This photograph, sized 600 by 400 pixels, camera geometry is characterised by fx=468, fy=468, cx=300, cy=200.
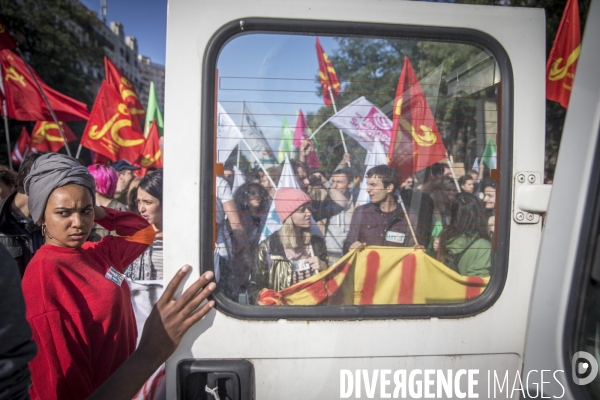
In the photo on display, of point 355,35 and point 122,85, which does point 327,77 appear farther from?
point 122,85

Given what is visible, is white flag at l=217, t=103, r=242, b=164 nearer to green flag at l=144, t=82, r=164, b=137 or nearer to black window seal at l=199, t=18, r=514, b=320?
black window seal at l=199, t=18, r=514, b=320

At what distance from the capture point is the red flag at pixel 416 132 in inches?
59.4

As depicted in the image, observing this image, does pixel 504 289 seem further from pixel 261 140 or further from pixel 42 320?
pixel 42 320

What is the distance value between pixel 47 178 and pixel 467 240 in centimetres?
153

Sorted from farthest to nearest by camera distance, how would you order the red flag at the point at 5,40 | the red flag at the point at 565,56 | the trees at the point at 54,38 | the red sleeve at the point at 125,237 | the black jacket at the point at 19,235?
the trees at the point at 54,38 → the red flag at the point at 5,40 → the red flag at the point at 565,56 → the black jacket at the point at 19,235 → the red sleeve at the point at 125,237

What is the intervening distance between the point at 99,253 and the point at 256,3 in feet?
4.03

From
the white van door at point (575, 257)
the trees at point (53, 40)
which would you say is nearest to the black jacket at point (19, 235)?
the white van door at point (575, 257)

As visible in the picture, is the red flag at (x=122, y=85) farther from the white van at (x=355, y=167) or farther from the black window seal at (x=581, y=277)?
the black window seal at (x=581, y=277)

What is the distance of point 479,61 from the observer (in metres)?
1.49

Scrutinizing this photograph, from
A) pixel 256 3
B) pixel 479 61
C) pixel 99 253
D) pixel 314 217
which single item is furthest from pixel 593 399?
pixel 99 253

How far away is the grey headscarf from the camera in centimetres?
177

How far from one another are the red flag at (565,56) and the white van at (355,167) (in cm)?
213

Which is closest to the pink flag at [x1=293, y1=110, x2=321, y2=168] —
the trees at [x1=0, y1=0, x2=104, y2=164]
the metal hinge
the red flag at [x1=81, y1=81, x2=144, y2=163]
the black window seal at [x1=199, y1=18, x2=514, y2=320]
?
the black window seal at [x1=199, y1=18, x2=514, y2=320]

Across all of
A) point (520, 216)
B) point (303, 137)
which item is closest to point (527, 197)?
point (520, 216)
